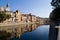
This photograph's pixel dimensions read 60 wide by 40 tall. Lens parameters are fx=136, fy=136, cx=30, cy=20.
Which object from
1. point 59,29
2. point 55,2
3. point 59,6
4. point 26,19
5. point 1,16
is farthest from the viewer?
point 26,19

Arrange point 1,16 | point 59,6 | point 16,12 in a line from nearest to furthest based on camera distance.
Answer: point 59,6
point 1,16
point 16,12

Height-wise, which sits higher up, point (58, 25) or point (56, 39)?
point (58, 25)

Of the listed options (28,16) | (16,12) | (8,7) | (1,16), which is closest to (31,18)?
(28,16)

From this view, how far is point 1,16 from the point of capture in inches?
1457

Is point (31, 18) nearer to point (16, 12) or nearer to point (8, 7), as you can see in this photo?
point (16, 12)

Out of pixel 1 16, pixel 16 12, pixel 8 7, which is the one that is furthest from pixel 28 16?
pixel 1 16

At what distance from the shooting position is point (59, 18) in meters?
3.35

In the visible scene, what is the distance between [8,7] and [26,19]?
25.1 m

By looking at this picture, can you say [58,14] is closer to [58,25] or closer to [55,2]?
[58,25]

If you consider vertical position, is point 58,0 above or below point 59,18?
above

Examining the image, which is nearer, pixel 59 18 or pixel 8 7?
pixel 59 18

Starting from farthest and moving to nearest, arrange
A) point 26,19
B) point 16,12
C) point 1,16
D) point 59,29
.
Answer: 1. point 26,19
2. point 16,12
3. point 1,16
4. point 59,29

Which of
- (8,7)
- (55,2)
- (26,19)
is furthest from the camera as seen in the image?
(26,19)

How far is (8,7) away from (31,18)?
3075 centimetres
